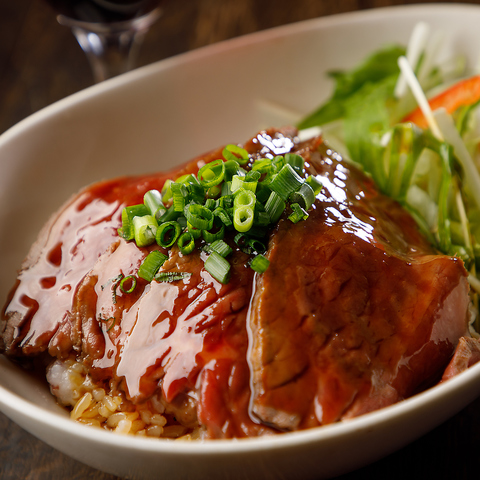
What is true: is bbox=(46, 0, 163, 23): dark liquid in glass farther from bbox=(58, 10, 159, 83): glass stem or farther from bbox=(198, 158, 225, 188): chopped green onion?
bbox=(198, 158, 225, 188): chopped green onion

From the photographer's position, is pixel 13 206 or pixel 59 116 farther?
pixel 59 116

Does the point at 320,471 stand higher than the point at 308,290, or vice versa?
the point at 308,290

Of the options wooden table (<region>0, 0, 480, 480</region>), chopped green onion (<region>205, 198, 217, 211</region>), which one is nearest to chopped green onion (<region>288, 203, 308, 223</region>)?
chopped green onion (<region>205, 198, 217, 211</region>)

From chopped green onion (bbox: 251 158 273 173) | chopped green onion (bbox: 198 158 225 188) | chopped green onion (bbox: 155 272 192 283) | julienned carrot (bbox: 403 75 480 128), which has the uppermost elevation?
chopped green onion (bbox: 198 158 225 188)

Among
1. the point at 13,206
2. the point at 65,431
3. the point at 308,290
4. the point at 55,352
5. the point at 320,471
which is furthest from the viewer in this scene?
the point at 13,206

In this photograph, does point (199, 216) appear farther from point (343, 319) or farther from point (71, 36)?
point (71, 36)

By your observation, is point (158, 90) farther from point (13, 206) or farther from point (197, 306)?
point (197, 306)

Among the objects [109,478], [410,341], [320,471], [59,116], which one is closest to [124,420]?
[109,478]
